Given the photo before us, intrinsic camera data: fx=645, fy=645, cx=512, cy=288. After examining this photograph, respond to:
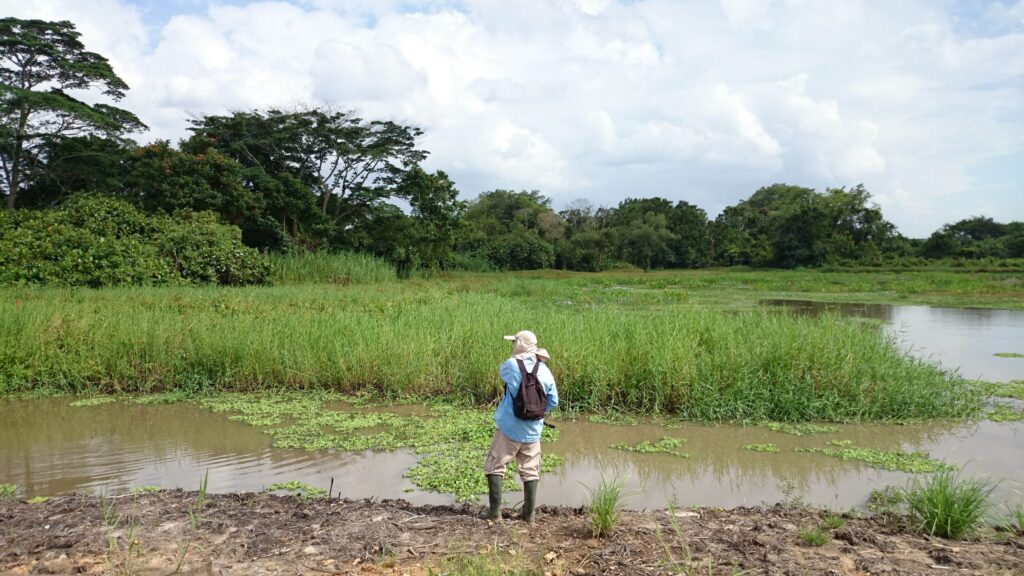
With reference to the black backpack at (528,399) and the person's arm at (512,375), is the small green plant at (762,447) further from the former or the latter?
the person's arm at (512,375)

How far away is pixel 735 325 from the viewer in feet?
27.3

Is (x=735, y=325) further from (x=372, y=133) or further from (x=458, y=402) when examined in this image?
(x=372, y=133)

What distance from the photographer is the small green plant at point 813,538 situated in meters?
3.33

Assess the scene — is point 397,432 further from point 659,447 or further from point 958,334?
point 958,334

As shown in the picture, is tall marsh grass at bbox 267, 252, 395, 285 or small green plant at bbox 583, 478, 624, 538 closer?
small green plant at bbox 583, 478, 624, 538

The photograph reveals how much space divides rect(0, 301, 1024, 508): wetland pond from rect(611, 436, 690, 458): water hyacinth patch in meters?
0.07

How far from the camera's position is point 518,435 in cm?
379

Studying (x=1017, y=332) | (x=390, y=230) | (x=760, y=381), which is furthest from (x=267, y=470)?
(x=390, y=230)

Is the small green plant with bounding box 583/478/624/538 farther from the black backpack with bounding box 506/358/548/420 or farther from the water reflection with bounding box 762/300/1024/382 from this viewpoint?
the water reflection with bounding box 762/300/1024/382

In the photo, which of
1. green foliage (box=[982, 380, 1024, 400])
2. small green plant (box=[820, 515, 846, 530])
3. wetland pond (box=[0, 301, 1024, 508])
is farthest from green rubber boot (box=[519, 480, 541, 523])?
green foliage (box=[982, 380, 1024, 400])

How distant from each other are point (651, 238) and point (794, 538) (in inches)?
1503

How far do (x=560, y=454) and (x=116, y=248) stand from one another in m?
13.0

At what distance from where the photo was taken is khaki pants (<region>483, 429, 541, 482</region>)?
3857 mm

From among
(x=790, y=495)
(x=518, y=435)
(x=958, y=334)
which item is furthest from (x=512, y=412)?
(x=958, y=334)
